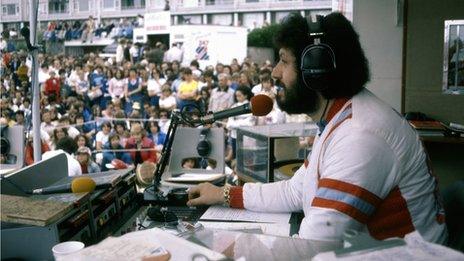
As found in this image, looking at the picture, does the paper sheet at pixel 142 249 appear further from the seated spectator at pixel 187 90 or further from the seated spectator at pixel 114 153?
the seated spectator at pixel 187 90

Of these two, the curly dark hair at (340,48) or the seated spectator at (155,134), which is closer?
the curly dark hair at (340,48)

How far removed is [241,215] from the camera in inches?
65.2

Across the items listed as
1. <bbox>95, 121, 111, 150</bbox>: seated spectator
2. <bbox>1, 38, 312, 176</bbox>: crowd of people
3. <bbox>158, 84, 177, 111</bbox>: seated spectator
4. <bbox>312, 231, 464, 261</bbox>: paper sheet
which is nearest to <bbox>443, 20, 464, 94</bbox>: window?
<bbox>1, 38, 312, 176</bbox>: crowd of people

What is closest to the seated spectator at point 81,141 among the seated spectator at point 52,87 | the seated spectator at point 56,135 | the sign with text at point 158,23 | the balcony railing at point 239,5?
the seated spectator at point 56,135

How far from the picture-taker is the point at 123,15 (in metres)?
26.3

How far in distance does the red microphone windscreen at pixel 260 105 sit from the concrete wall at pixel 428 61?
8.33 feet

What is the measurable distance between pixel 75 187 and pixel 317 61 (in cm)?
79

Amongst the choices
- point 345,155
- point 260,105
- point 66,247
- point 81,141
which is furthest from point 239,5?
point 66,247

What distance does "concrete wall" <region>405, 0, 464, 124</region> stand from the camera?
146 inches

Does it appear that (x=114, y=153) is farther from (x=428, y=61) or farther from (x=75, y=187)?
(x=75, y=187)

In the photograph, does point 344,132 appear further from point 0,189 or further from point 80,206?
point 0,189

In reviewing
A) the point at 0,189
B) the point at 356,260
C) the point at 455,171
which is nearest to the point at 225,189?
the point at 0,189

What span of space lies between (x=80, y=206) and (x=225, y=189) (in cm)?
58

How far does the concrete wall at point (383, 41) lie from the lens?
3924 millimetres
